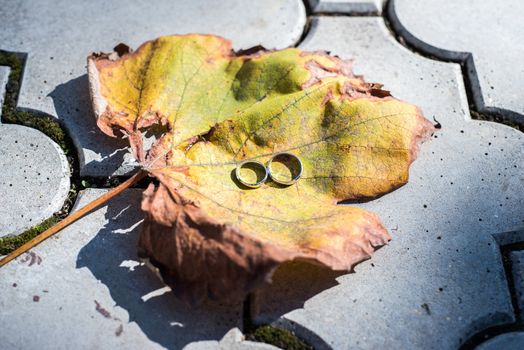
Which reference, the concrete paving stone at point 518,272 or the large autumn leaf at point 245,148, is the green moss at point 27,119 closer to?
the large autumn leaf at point 245,148

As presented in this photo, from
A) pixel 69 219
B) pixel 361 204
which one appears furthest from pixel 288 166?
pixel 69 219

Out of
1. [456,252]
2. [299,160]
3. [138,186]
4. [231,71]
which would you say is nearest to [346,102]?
[299,160]

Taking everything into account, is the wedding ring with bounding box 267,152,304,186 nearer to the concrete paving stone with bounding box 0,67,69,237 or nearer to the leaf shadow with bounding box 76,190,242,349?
the leaf shadow with bounding box 76,190,242,349

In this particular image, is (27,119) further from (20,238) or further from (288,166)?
(288,166)

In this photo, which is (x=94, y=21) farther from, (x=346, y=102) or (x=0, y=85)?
(x=346, y=102)

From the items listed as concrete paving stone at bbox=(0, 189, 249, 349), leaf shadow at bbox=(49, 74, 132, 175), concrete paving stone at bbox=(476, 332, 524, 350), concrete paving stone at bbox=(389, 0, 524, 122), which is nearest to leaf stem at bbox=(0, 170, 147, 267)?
concrete paving stone at bbox=(0, 189, 249, 349)
